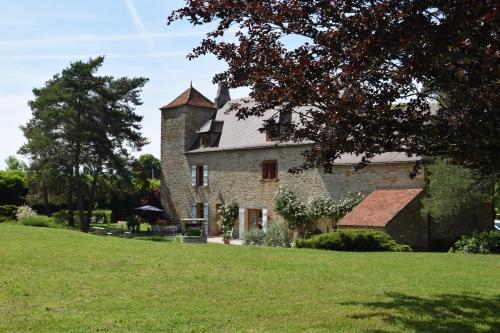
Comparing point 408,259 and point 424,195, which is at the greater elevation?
point 424,195

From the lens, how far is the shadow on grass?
6.72 meters

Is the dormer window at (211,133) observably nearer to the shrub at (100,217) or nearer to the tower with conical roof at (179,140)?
the tower with conical roof at (179,140)

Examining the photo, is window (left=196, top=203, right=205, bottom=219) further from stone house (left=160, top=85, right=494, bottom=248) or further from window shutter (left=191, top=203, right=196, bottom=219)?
window shutter (left=191, top=203, right=196, bottom=219)

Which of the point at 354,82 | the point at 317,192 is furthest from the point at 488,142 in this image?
the point at 317,192

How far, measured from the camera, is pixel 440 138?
Result: 263 inches

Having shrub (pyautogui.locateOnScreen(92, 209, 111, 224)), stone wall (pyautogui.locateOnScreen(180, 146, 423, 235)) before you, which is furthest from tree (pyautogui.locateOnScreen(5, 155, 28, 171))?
stone wall (pyautogui.locateOnScreen(180, 146, 423, 235))

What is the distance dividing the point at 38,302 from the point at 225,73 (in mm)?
4203

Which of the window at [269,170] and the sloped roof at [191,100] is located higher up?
the sloped roof at [191,100]

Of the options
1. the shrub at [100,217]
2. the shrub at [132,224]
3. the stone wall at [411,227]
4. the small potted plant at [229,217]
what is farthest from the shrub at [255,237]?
the shrub at [100,217]

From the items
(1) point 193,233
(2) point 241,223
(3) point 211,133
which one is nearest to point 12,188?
(3) point 211,133

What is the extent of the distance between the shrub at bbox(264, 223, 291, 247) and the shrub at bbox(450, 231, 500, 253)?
6849mm

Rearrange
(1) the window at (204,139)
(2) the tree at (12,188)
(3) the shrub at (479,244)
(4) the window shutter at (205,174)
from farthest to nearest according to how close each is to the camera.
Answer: (2) the tree at (12,188), (1) the window at (204,139), (4) the window shutter at (205,174), (3) the shrub at (479,244)

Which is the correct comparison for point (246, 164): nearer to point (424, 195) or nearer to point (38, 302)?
point (424, 195)

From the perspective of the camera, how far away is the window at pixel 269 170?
26.3 m
